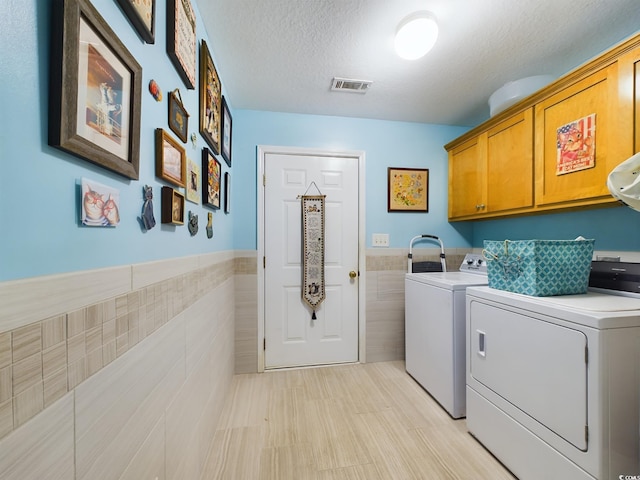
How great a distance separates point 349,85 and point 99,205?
1.88 metres

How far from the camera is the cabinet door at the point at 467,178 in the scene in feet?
6.97

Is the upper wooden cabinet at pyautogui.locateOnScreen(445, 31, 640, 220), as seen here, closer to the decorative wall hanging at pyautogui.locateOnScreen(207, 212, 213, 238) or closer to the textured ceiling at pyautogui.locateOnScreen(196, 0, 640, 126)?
the textured ceiling at pyautogui.locateOnScreen(196, 0, 640, 126)

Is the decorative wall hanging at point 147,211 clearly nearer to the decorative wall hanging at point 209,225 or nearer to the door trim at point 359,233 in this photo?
the decorative wall hanging at point 209,225

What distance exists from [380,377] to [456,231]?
1605 mm

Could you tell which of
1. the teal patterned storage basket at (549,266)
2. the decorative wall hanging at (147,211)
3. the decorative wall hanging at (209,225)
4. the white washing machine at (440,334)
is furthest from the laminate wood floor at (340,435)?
the decorative wall hanging at (147,211)

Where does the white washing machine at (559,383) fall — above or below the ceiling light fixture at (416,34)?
below

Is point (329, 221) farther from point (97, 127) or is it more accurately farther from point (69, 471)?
point (69, 471)

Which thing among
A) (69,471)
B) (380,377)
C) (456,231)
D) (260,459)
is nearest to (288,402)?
(260,459)

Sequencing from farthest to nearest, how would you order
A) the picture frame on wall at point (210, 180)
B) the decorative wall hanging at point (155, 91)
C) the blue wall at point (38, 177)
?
the picture frame on wall at point (210, 180)
the decorative wall hanging at point (155, 91)
the blue wall at point (38, 177)

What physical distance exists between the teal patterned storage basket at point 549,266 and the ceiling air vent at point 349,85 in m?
1.48

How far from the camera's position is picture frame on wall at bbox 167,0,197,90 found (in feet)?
3.05

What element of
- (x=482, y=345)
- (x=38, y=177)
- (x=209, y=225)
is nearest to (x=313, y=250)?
(x=209, y=225)

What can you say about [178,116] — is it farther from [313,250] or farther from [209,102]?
[313,250]

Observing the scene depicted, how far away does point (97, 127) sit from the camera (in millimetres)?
556
